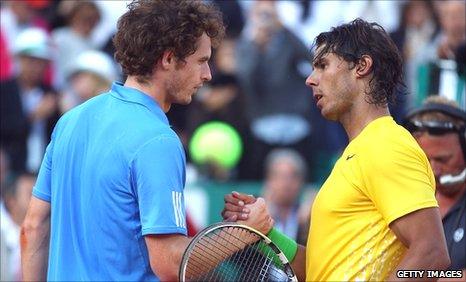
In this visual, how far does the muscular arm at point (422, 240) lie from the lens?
417 cm

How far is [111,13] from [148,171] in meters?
7.00

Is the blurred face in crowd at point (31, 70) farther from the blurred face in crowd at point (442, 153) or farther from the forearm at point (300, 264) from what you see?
the forearm at point (300, 264)

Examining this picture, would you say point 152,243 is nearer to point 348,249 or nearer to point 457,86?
point 348,249

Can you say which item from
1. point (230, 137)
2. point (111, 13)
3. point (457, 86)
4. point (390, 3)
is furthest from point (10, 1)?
point (457, 86)

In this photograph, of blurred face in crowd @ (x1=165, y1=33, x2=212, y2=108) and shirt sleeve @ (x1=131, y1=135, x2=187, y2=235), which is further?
blurred face in crowd @ (x1=165, y1=33, x2=212, y2=108)

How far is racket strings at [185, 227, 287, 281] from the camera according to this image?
13.9 ft

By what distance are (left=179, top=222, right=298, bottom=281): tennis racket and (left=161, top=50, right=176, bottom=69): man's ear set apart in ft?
2.20

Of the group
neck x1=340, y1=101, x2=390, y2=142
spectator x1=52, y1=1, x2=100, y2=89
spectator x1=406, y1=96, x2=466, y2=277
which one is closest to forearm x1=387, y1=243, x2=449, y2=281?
neck x1=340, y1=101, x2=390, y2=142

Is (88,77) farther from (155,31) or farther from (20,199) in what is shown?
(155,31)

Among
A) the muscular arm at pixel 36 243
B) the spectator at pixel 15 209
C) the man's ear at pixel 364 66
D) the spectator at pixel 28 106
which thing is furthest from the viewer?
the spectator at pixel 28 106

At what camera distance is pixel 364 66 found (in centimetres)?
453

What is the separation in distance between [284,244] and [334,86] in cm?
74

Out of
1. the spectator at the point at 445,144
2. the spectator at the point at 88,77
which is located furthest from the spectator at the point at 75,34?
the spectator at the point at 445,144

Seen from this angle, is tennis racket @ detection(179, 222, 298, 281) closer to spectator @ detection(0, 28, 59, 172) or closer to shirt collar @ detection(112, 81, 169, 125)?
shirt collar @ detection(112, 81, 169, 125)
